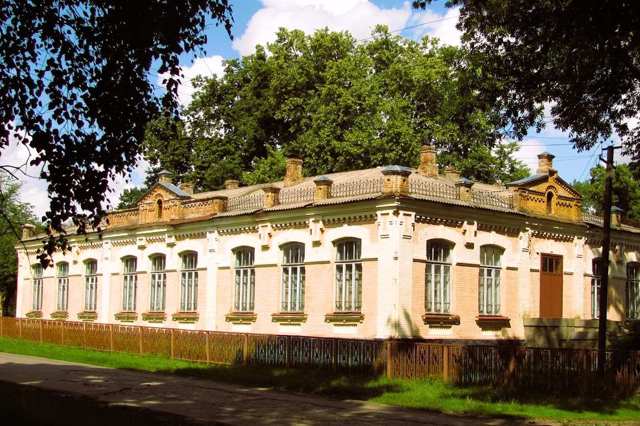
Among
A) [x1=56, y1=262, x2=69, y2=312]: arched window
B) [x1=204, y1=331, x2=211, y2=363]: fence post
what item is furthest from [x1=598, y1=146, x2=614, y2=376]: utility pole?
[x1=56, y1=262, x2=69, y2=312]: arched window

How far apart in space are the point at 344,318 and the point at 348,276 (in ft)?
3.84

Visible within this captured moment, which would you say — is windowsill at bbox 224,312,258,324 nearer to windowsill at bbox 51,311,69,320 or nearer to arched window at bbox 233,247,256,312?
arched window at bbox 233,247,256,312

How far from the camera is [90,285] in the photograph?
34.7 metres

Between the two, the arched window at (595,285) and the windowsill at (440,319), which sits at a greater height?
the arched window at (595,285)

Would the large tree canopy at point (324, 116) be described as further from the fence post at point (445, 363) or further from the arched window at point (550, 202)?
the fence post at point (445, 363)

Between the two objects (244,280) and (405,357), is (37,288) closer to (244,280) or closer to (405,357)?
(244,280)

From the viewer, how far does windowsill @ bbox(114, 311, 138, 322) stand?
104ft

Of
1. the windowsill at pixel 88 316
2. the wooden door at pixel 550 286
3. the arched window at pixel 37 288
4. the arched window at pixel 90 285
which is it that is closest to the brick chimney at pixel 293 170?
the wooden door at pixel 550 286

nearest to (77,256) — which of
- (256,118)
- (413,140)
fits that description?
(256,118)

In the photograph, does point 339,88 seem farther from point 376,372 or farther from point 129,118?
point 129,118

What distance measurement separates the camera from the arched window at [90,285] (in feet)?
113

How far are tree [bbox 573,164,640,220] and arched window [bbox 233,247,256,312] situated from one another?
85.0 ft

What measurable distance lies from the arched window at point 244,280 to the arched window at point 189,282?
2.30m

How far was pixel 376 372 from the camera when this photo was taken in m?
19.2
